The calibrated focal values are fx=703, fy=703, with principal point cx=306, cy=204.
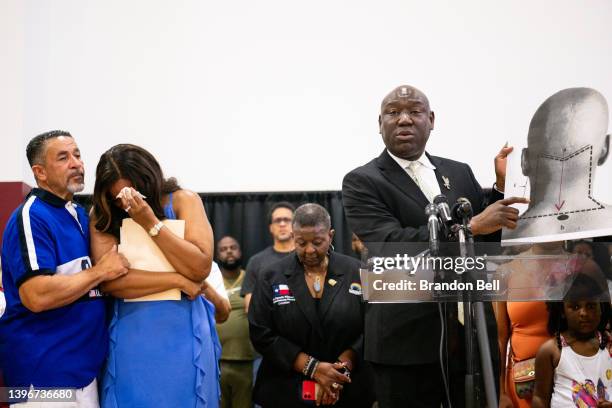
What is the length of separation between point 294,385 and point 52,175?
79.3 inches

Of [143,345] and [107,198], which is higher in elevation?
[107,198]

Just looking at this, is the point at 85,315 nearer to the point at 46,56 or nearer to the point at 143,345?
Answer: the point at 143,345

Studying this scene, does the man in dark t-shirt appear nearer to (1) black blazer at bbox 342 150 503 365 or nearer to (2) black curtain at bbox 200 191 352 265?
(2) black curtain at bbox 200 191 352 265

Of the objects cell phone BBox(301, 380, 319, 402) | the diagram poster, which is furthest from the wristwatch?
cell phone BBox(301, 380, 319, 402)

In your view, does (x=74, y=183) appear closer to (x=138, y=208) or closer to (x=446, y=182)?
(x=138, y=208)

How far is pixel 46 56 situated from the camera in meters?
7.90


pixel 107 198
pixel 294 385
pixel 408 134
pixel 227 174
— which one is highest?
pixel 227 174

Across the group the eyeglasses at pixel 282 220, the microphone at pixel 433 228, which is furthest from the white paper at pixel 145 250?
the eyeglasses at pixel 282 220

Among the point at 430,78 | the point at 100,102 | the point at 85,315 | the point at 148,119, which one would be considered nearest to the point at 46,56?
the point at 100,102

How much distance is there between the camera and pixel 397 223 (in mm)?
3125

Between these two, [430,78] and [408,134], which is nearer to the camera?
[408,134]

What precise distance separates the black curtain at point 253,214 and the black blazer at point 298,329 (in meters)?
3.22

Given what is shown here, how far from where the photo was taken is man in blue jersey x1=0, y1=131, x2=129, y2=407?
2949 mm

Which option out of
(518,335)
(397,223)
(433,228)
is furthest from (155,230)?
(518,335)
